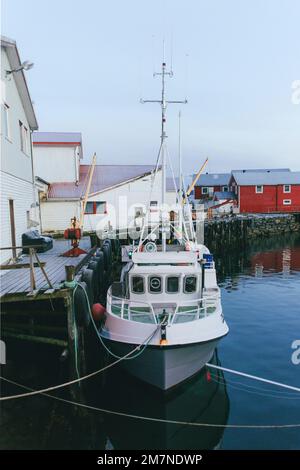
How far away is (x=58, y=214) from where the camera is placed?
108ft

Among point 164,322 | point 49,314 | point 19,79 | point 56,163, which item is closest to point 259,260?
point 56,163

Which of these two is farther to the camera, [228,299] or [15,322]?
[228,299]

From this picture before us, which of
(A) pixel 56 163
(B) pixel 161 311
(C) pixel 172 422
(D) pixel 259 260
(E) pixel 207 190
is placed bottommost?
(C) pixel 172 422

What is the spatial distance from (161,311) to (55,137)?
33354 mm

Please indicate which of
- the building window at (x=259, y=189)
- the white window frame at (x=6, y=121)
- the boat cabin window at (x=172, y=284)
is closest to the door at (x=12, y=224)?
the white window frame at (x=6, y=121)

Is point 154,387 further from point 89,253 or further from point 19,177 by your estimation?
point 19,177

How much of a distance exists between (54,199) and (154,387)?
2528cm

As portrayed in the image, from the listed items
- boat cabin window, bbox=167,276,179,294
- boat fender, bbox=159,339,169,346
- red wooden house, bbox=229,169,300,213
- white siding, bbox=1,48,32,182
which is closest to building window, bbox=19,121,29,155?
white siding, bbox=1,48,32,182

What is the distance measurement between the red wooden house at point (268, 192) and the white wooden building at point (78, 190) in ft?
90.8

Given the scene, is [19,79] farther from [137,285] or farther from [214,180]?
[214,180]

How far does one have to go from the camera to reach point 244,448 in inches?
326

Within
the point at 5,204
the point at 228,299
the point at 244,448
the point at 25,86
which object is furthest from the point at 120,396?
the point at 25,86

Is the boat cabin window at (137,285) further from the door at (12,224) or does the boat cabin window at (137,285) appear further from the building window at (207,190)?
the building window at (207,190)

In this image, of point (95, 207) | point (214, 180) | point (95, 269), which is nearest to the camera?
point (95, 269)
